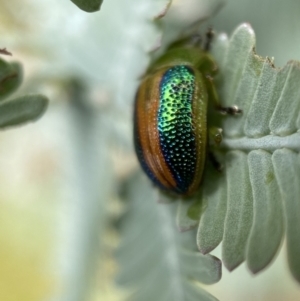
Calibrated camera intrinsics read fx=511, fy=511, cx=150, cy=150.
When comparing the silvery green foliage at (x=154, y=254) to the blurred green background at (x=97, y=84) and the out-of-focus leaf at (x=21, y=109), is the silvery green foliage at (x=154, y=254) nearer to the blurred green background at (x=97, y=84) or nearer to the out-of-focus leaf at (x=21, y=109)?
the blurred green background at (x=97, y=84)

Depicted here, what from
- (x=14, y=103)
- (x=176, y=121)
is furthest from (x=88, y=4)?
(x=176, y=121)

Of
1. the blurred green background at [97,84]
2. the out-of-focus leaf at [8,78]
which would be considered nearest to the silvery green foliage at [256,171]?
the blurred green background at [97,84]

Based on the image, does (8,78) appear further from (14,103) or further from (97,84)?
(97,84)

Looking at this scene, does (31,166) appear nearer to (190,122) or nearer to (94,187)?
(94,187)

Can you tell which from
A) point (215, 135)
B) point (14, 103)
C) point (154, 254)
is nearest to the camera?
point (14, 103)

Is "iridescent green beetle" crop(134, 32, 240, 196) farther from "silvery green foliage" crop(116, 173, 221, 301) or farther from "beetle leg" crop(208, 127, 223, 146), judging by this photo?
"silvery green foliage" crop(116, 173, 221, 301)

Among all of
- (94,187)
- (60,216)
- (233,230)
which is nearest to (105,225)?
(94,187)
